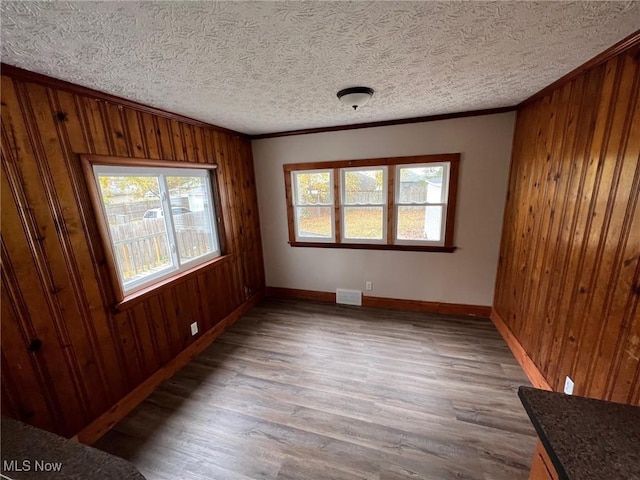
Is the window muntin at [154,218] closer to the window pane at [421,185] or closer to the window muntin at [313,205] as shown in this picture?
the window muntin at [313,205]

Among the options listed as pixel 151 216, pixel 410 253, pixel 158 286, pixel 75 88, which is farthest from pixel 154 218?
pixel 410 253

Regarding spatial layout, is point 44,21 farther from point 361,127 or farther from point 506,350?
point 506,350

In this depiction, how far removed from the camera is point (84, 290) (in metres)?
1.71

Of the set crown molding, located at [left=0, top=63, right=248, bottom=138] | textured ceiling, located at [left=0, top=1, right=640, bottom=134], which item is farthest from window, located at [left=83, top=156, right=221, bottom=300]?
textured ceiling, located at [left=0, top=1, right=640, bottom=134]

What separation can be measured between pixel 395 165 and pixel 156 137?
8.06 feet

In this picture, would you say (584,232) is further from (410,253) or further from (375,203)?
(375,203)

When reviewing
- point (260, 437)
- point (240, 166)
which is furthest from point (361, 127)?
point (260, 437)

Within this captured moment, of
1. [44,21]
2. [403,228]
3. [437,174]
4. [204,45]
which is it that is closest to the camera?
[44,21]

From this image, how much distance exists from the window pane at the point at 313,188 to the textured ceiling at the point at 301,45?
1.39 metres

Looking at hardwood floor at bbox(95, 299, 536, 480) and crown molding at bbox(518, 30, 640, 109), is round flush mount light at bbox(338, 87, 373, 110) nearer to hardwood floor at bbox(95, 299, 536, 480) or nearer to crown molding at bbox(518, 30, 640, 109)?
crown molding at bbox(518, 30, 640, 109)

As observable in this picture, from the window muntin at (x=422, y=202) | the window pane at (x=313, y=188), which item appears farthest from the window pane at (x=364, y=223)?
the window pane at (x=313, y=188)

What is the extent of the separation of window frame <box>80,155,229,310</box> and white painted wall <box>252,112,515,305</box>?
0.82 metres

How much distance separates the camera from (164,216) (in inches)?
Answer: 93.8

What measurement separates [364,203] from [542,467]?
8.87 ft
